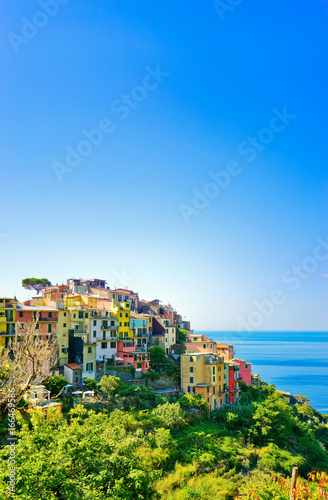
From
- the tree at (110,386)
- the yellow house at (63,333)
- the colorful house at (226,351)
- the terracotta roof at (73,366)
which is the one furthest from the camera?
the colorful house at (226,351)

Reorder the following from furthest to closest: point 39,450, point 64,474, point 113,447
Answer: point 113,447
point 39,450
point 64,474

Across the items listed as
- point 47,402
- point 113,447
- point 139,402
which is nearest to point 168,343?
point 139,402

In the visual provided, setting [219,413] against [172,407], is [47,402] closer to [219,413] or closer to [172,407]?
[172,407]

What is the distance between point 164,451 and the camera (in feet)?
86.3

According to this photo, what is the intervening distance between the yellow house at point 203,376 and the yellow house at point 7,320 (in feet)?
54.7

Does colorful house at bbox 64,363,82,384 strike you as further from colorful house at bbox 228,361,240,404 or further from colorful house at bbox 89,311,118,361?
colorful house at bbox 228,361,240,404

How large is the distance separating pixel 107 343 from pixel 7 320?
1032 cm

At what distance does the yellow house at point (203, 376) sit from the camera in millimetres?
37969

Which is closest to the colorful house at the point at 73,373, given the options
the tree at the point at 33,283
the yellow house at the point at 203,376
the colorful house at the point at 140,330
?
the colorful house at the point at 140,330

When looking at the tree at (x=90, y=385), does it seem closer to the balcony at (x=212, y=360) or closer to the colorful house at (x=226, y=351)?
the balcony at (x=212, y=360)

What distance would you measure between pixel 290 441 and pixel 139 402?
55.0ft

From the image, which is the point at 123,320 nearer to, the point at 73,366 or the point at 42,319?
the point at 73,366

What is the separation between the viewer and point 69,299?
148 ft

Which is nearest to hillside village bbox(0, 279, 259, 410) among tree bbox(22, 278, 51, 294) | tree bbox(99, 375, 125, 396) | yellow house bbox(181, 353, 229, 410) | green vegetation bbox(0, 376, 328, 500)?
yellow house bbox(181, 353, 229, 410)
